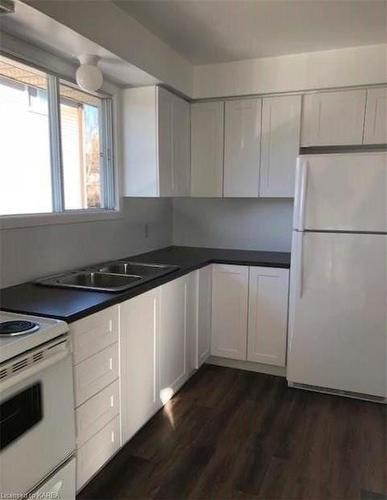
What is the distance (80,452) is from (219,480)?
2.28ft

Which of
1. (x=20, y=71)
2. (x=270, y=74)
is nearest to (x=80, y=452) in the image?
(x=20, y=71)

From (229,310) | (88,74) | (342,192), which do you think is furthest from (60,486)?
(342,192)

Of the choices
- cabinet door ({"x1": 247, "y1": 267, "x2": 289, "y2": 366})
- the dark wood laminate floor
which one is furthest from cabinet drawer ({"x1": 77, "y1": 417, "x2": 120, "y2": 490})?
cabinet door ({"x1": 247, "y1": 267, "x2": 289, "y2": 366})

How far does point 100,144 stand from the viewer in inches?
108

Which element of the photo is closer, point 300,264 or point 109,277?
point 109,277

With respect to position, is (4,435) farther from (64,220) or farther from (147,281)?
(64,220)

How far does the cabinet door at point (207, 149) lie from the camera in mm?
3205

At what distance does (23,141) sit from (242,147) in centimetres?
171

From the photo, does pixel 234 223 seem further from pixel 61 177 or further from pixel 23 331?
pixel 23 331

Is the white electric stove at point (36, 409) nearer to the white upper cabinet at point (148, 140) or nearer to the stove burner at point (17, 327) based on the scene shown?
the stove burner at point (17, 327)

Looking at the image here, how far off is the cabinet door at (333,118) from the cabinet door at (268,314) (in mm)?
1063

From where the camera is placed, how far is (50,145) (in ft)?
7.45

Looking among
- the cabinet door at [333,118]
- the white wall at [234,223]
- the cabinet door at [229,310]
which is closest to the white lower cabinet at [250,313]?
the cabinet door at [229,310]

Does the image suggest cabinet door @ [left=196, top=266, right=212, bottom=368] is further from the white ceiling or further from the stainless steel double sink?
the white ceiling
